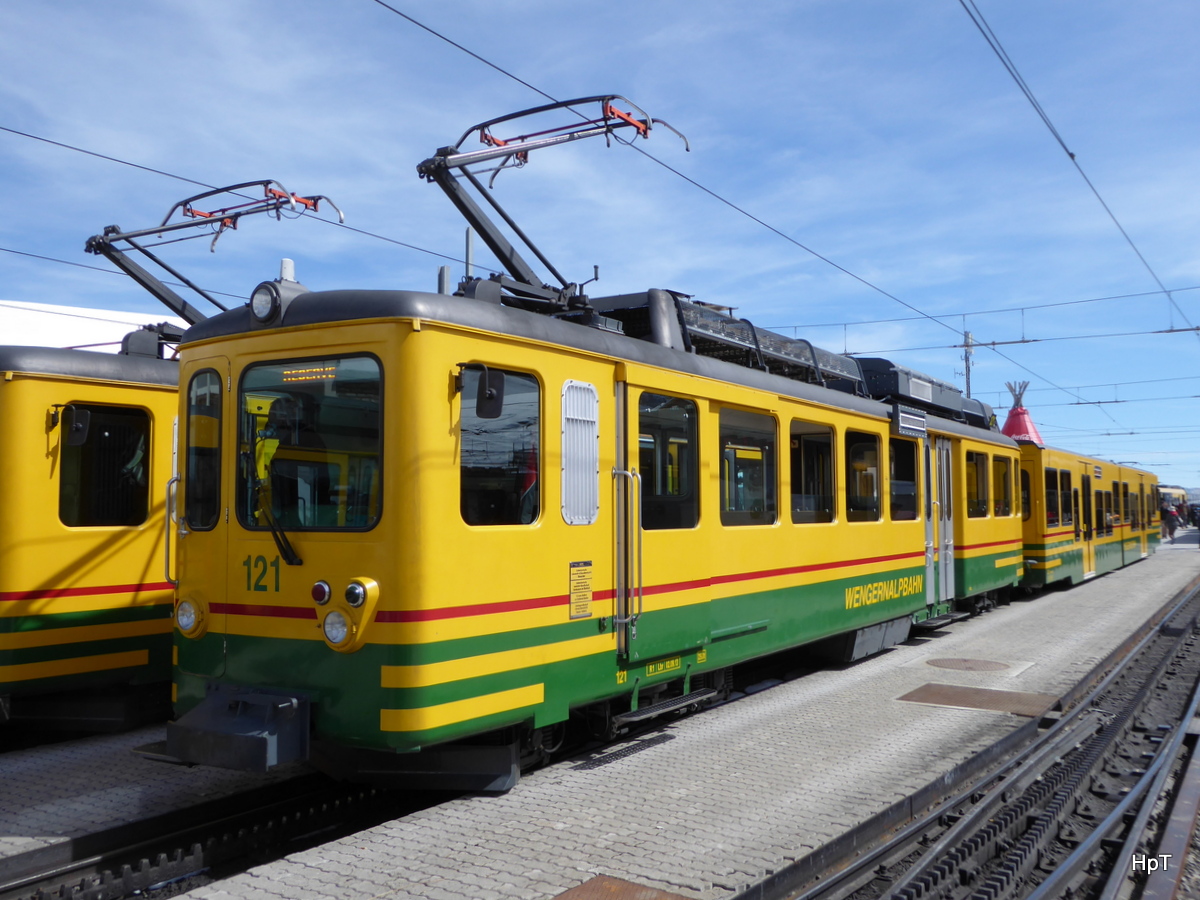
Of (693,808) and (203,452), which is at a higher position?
(203,452)

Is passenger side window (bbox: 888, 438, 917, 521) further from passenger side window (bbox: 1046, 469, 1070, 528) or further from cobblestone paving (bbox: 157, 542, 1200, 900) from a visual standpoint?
passenger side window (bbox: 1046, 469, 1070, 528)

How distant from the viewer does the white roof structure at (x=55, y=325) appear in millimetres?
17359

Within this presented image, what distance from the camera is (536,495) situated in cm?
549

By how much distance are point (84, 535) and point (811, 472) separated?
579 cm

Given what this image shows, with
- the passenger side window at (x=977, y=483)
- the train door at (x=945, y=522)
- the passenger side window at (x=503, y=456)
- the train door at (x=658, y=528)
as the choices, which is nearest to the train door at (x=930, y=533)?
the train door at (x=945, y=522)

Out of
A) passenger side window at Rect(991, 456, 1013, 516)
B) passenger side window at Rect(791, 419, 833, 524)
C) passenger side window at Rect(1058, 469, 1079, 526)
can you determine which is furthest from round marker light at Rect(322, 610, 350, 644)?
passenger side window at Rect(1058, 469, 1079, 526)

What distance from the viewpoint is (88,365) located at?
7.17m

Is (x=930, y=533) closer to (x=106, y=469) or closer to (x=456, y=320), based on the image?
(x=456, y=320)

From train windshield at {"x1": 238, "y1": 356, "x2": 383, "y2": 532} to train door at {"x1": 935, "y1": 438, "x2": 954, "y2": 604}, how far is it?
845 cm

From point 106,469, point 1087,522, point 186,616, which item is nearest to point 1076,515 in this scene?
point 1087,522

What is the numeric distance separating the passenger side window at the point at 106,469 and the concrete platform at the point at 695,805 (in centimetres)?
374

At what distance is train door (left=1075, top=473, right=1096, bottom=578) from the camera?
18906 millimetres

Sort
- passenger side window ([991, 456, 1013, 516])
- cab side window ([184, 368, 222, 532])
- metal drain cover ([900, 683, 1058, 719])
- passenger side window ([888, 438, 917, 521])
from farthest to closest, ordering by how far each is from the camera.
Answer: passenger side window ([991, 456, 1013, 516])
passenger side window ([888, 438, 917, 521])
metal drain cover ([900, 683, 1058, 719])
cab side window ([184, 368, 222, 532])

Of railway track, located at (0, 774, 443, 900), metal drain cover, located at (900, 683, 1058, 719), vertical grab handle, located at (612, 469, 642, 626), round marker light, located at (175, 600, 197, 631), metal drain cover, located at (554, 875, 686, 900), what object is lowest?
railway track, located at (0, 774, 443, 900)
